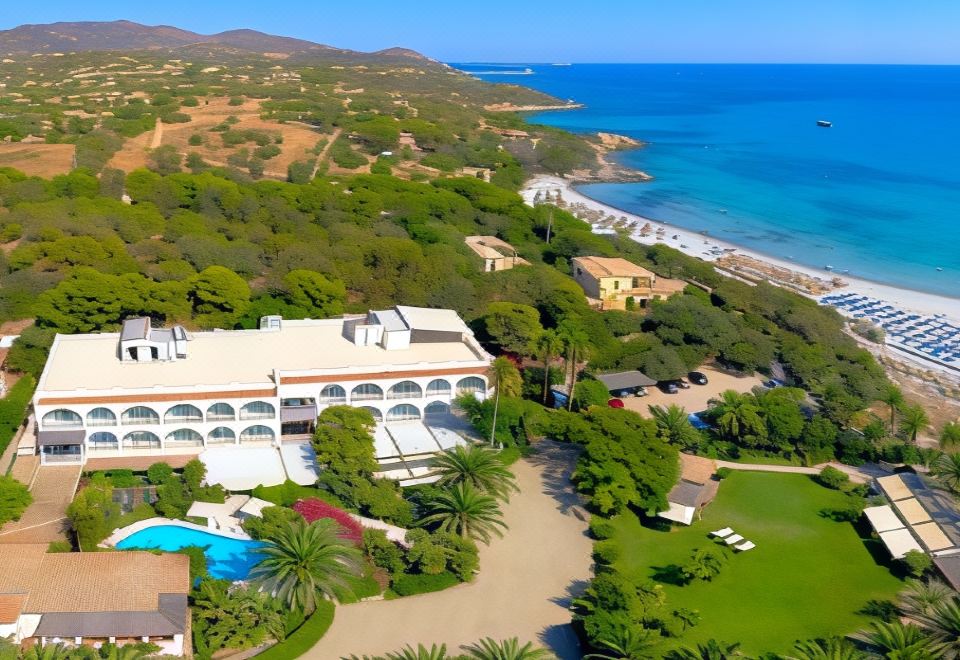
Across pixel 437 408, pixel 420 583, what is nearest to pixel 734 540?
pixel 420 583

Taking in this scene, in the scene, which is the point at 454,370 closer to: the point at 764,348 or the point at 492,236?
the point at 764,348

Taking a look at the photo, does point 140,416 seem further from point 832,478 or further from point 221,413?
point 832,478

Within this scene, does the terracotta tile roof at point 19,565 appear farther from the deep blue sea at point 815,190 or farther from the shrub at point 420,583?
the deep blue sea at point 815,190

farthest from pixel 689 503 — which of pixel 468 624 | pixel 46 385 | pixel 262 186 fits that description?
pixel 262 186

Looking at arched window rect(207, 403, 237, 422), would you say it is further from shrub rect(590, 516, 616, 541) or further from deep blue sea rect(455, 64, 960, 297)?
deep blue sea rect(455, 64, 960, 297)

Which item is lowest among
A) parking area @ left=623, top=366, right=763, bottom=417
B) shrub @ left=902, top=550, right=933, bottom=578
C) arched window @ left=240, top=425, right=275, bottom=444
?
parking area @ left=623, top=366, right=763, bottom=417

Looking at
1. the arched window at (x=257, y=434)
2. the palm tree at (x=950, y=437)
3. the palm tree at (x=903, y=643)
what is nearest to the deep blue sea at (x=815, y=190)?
the palm tree at (x=950, y=437)

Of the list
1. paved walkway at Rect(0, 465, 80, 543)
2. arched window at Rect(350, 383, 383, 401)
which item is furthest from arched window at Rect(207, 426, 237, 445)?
arched window at Rect(350, 383, 383, 401)
